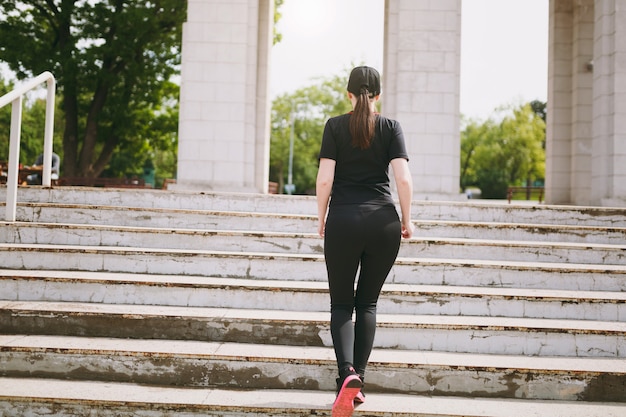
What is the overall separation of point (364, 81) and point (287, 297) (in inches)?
76.6

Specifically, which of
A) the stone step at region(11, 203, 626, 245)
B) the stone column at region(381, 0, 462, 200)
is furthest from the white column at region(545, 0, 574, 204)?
the stone step at region(11, 203, 626, 245)

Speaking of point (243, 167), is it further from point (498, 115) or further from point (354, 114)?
point (498, 115)

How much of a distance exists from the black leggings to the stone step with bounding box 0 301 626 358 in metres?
A: 0.88

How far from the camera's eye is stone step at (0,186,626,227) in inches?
241

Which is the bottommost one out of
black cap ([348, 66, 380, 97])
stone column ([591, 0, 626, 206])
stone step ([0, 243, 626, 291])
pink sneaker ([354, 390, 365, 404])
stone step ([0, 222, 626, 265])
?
pink sneaker ([354, 390, 365, 404])

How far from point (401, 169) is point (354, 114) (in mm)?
407

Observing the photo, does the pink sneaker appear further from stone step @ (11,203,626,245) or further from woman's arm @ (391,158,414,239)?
stone step @ (11,203,626,245)

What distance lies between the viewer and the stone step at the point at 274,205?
6113 millimetres

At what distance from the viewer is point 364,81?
3.04 metres

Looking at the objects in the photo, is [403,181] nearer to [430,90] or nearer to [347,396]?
[347,396]

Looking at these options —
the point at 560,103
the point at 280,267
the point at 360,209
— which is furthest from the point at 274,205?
the point at 560,103

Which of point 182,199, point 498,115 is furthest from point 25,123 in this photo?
point 498,115

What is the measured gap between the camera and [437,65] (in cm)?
A: 899

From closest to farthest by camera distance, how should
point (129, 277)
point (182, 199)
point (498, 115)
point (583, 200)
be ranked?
point (129, 277) → point (182, 199) → point (583, 200) → point (498, 115)
